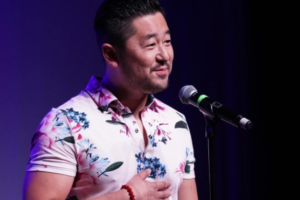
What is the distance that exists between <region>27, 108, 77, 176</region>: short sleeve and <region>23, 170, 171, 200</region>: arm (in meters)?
0.03

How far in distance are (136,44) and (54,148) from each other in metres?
0.58

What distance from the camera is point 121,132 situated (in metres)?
1.82

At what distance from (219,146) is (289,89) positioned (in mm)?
668

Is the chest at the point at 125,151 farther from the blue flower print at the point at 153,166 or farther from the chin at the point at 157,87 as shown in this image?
the chin at the point at 157,87

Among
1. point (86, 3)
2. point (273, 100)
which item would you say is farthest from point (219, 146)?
point (86, 3)

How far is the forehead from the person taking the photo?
1.88 meters

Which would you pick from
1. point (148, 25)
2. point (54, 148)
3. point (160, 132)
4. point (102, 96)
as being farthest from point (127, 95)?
point (54, 148)

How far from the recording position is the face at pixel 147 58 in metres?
1.85

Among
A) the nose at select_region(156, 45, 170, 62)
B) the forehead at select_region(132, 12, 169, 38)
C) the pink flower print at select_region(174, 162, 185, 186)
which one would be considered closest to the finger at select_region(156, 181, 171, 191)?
the pink flower print at select_region(174, 162, 185, 186)

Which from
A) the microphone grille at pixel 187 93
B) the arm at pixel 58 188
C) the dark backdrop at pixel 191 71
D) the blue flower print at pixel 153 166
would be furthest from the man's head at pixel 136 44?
the dark backdrop at pixel 191 71

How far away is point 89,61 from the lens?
2.93m

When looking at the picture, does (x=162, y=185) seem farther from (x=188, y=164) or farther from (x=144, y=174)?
(x=188, y=164)

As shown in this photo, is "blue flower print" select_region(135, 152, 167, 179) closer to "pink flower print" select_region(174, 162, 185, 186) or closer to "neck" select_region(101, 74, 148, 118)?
"pink flower print" select_region(174, 162, 185, 186)

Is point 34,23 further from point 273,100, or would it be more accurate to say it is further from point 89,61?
point 273,100
